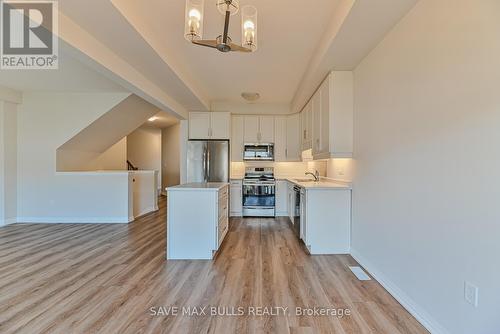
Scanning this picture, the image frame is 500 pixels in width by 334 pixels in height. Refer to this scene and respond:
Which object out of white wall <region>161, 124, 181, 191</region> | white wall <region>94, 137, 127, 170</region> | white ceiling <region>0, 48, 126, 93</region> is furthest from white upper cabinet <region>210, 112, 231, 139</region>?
white wall <region>161, 124, 181, 191</region>

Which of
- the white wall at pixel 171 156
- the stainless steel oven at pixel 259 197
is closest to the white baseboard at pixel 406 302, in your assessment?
the stainless steel oven at pixel 259 197

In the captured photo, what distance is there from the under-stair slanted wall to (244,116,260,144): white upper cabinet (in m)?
2.22

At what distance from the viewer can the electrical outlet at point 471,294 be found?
138 centimetres

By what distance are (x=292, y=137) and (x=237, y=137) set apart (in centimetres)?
131

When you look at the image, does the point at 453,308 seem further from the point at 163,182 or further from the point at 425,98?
the point at 163,182

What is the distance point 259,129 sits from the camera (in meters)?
5.63

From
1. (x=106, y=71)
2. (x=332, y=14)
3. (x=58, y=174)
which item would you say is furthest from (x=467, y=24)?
(x=58, y=174)

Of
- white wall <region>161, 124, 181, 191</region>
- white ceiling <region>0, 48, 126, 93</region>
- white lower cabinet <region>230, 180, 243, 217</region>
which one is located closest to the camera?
white ceiling <region>0, 48, 126, 93</region>

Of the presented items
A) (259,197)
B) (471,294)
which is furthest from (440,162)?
(259,197)

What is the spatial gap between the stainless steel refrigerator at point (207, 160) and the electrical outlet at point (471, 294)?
431cm

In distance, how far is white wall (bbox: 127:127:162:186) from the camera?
29.8 feet

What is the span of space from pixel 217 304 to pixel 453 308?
1.70 metres

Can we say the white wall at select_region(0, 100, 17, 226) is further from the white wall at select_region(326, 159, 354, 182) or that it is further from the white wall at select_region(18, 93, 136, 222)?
the white wall at select_region(326, 159, 354, 182)

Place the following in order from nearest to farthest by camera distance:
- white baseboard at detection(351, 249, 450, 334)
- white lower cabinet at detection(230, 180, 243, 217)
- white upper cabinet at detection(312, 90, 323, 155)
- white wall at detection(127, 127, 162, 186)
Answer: white baseboard at detection(351, 249, 450, 334)
white upper cabinet at detection(312, 90, 323, 155)
white lower cabinet at detection(230, 180, 243, 217)
white wall at detection(127, 127, 162, 186)
